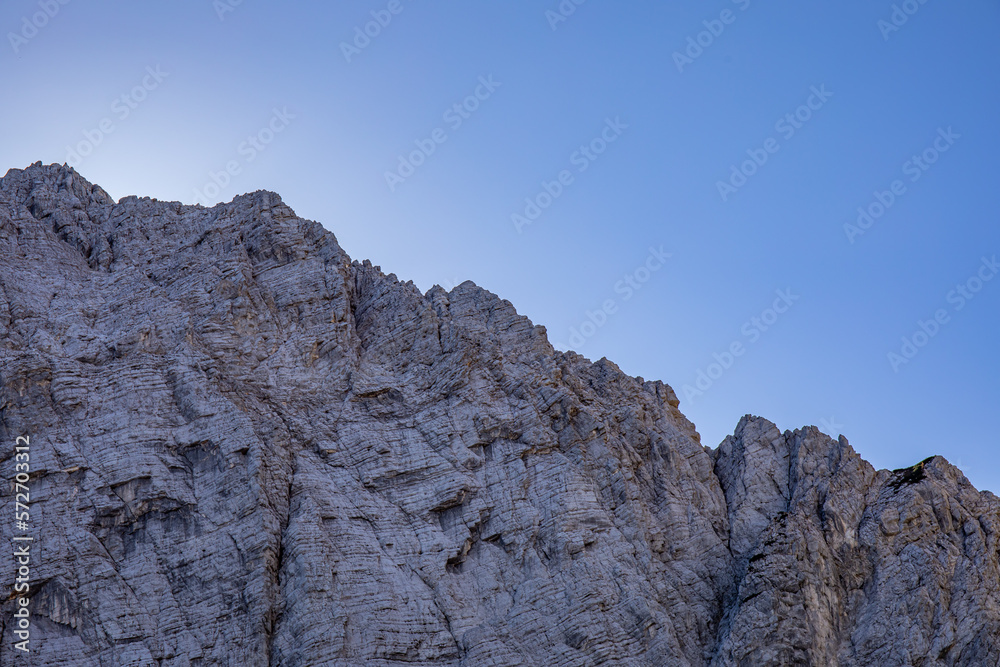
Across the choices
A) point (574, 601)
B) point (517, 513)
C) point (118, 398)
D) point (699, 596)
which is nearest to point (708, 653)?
point (699, 596)

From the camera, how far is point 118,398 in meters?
57.6

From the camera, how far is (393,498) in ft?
190

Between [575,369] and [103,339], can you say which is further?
[575,369]

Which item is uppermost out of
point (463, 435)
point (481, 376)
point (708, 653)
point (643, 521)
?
point (481, 376)

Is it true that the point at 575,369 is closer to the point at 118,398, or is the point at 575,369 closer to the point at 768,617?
the point at 768,617

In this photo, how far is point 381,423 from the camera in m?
61.0

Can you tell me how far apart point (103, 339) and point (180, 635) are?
19.1 metres

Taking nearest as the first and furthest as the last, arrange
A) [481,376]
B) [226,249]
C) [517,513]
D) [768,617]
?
[768,617] < [517,513] < [481,376] < [226,249]

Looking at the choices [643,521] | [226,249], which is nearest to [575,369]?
[643,521]

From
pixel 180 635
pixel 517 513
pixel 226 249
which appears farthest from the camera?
pixel 226 249

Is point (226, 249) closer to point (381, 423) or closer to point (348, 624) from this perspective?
point (381, 423)

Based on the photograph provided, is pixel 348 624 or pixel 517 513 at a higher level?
pixel 517 513

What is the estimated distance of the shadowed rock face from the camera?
52156 millimetres

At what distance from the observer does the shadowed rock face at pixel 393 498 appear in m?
52.2
